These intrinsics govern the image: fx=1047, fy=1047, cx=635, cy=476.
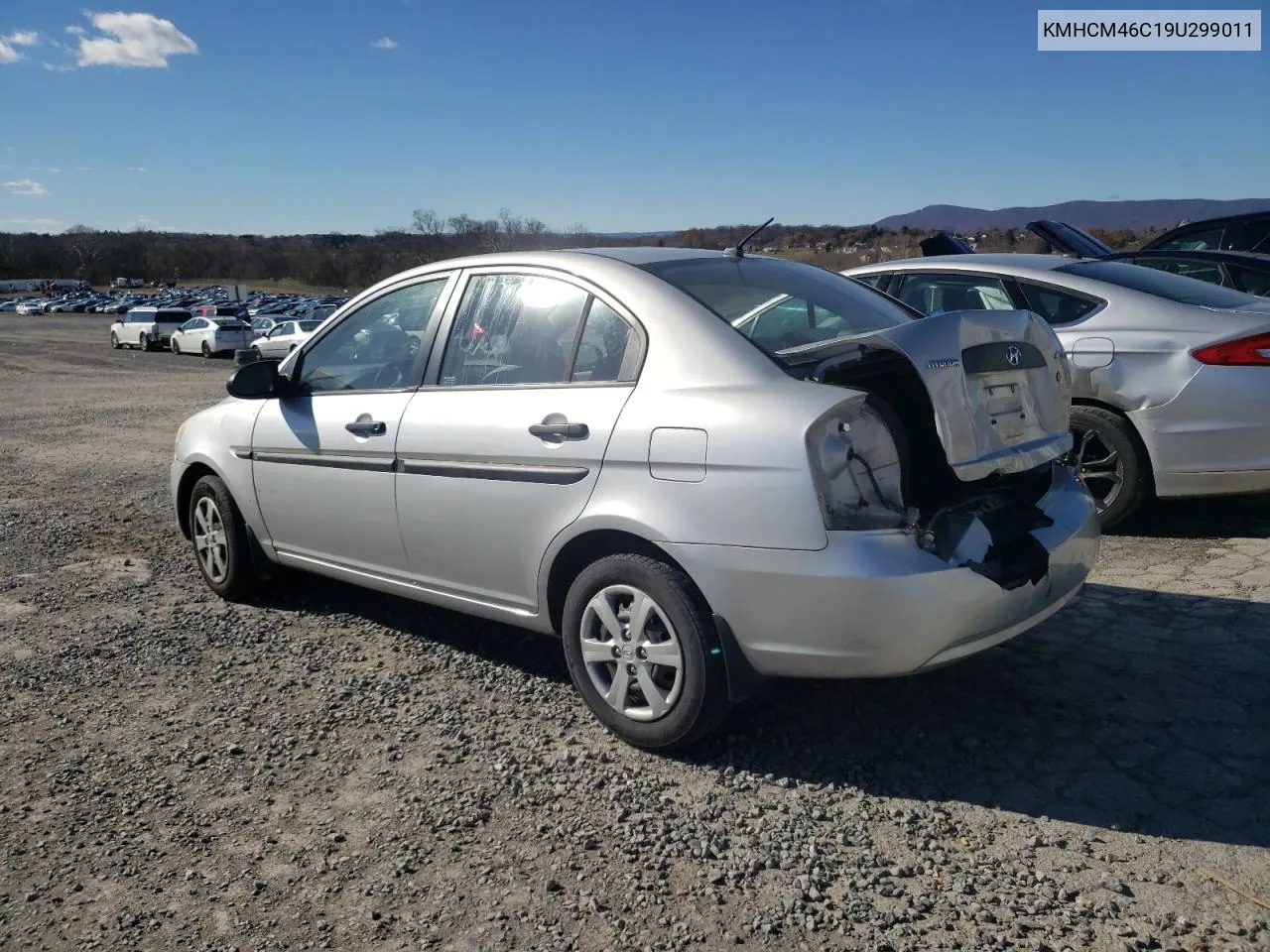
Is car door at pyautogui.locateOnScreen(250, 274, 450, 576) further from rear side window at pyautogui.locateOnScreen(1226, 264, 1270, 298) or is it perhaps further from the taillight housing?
rear side window at pyautogui.locateOnScreen(1226, 264, 1270, 298)

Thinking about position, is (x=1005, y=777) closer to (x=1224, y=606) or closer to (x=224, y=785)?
(x=1224, y=606)

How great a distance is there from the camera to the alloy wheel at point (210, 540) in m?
5.30

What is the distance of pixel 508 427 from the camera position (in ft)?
12.3

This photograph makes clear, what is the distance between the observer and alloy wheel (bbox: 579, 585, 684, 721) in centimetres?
337

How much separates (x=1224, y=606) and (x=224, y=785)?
13.6 ft

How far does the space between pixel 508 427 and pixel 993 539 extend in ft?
5.53

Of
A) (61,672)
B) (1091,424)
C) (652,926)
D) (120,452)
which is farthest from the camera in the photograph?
(120,452)

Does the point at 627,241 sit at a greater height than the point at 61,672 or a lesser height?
greater

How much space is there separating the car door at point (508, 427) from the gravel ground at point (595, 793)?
55 centimetres

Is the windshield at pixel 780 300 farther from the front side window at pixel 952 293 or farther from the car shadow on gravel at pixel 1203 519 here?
the car shadow on gravel at pixel 1203 519

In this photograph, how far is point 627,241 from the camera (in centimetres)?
461

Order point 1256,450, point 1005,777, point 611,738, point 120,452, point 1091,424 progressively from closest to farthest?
point 1005,777 → point 611,738 → point 1256,450 → point 1091,424 → point 120,452

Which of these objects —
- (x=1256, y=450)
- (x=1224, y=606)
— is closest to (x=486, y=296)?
(x=1224, y=606)

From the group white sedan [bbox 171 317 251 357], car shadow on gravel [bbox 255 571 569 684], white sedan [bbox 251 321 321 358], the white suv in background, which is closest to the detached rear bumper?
car shadow on gravel [bbox 255 571 569 684]
